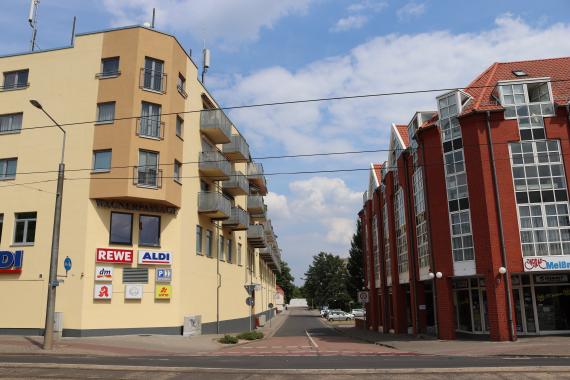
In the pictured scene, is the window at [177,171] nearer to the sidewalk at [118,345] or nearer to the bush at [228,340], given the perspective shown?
the sidewalk at [118,345]

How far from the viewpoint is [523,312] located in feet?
82.1

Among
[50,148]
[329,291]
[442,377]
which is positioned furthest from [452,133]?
[329,291]

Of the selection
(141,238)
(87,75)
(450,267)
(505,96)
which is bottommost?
(450,267)

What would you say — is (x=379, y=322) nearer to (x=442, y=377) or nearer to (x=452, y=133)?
(x=452, y=133)

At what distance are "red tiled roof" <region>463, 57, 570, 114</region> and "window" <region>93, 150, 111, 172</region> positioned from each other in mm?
18327

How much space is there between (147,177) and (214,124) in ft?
25.3

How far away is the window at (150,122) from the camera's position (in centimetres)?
2641

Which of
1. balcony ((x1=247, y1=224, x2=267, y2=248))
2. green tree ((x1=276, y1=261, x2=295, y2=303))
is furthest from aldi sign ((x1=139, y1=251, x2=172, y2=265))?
green tree ((x1=276, y1=261, x2=295, y2=303))

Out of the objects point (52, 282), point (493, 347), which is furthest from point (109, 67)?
point (493, 347)

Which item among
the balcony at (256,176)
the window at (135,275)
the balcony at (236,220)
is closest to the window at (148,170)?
the window at (135,275)

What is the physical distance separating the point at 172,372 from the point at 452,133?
767 inches

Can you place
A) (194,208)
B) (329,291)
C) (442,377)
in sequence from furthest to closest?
(329,291) → (194,208) → (442,377)

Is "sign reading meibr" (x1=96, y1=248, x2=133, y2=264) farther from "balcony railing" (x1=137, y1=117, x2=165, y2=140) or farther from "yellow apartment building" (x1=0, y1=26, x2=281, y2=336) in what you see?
"balcony railing" (x1=137, y1=117, x2=165, y2=140)

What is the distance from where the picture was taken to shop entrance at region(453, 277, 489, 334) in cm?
2586
